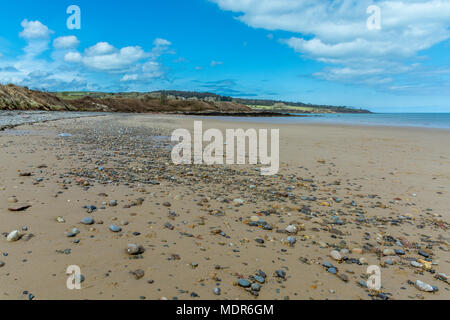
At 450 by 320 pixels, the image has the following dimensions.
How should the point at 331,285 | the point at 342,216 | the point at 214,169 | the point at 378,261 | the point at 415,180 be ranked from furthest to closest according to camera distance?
the point at 214,169 → the point at 415,180 → the point at 342,216 → the point at 378,261 → the point at 331,285

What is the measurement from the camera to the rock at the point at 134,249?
11.9 feet

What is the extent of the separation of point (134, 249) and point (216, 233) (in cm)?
144

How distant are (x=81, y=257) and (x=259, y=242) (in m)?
2.70

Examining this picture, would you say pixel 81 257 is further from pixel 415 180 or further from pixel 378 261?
pixel 415 180

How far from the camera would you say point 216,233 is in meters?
4.46

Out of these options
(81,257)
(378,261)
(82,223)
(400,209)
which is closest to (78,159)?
(82,223)

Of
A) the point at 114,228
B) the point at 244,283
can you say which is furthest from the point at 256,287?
the point at 114,228

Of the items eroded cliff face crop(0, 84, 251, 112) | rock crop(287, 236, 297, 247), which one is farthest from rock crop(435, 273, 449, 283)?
eroded cliff face crop(0, 84, 251, 112)

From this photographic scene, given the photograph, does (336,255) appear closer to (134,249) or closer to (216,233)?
(216,233)

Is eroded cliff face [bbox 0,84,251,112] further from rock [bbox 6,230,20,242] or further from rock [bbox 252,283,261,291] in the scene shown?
rock [bbox 252,283,261,291]

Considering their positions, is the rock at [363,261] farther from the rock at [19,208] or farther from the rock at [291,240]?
the rock at [19,208]

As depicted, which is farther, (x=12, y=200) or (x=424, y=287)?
(x=12, y=200)
